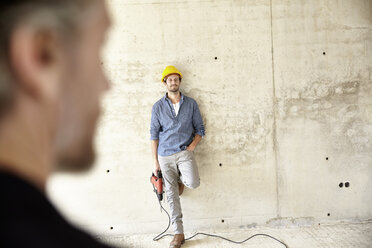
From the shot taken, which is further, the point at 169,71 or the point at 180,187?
the point at 180,187

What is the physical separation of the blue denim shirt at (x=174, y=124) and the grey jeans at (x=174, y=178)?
8 centimetres

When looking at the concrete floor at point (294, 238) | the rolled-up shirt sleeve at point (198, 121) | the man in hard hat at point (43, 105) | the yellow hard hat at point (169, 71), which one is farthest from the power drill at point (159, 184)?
the man in hard hat at point (43, 105)

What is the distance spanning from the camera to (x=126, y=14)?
12.7 feet

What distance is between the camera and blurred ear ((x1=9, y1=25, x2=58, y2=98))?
0.35 metres

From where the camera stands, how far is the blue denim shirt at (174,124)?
3.79 metres

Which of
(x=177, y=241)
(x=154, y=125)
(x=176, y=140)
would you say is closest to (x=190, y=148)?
(x=176, y=140)

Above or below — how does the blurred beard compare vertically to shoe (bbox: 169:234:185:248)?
above

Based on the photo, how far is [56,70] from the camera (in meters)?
0.37

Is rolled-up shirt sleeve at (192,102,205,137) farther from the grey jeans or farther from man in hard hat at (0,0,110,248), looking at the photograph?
man in hard hat at (0,0,110,248)

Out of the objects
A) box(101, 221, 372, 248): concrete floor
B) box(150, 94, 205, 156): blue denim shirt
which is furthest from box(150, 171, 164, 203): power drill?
box(101, 221, 372, 248): concrete floor

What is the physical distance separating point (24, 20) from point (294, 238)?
3981 millimetres

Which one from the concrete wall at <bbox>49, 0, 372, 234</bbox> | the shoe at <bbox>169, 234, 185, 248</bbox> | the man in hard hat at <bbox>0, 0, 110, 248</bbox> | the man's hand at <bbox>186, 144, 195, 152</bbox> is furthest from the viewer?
the concrete wall at <bbox>49, 0, 372, 234</bbox>

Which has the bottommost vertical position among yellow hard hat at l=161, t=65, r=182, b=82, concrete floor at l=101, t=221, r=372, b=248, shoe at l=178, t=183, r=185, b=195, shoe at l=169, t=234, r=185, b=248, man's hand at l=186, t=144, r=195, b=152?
concrete floor at l=101, t=221, r=372, b=248

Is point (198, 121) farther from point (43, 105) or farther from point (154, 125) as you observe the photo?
point (43, 105)
